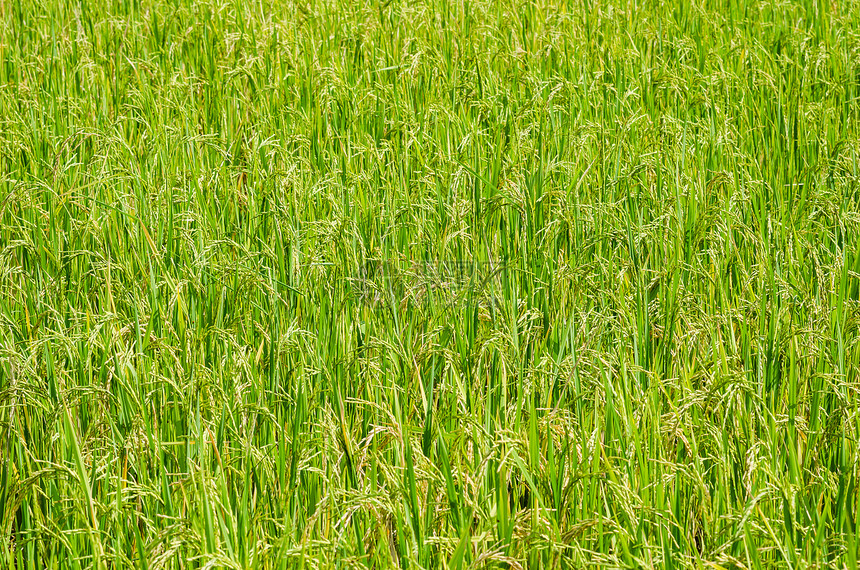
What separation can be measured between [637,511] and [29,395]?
3.93 feet

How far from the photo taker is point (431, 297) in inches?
93.8

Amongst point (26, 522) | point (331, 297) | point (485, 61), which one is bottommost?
point (26, 522)

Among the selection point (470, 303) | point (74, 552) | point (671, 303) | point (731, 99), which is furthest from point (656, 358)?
point (731, 99)

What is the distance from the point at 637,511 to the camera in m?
1.78

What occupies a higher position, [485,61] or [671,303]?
[485,61]

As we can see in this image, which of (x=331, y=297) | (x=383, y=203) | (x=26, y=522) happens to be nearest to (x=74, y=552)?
(x=26, y=522)

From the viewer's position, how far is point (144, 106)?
149 inches

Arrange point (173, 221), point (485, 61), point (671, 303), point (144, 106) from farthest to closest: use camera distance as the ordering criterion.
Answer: point (485, 61) < point (144, 106) < point (173, 221) < point (671, 303)

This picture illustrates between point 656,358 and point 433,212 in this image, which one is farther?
point 433,212

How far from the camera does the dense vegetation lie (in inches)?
69.0

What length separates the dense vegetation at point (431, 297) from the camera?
175 cm

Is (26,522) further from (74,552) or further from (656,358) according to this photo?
(656,358)

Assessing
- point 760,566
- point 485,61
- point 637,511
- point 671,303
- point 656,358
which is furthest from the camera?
point 485,61

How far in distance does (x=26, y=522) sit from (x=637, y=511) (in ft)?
3.84
